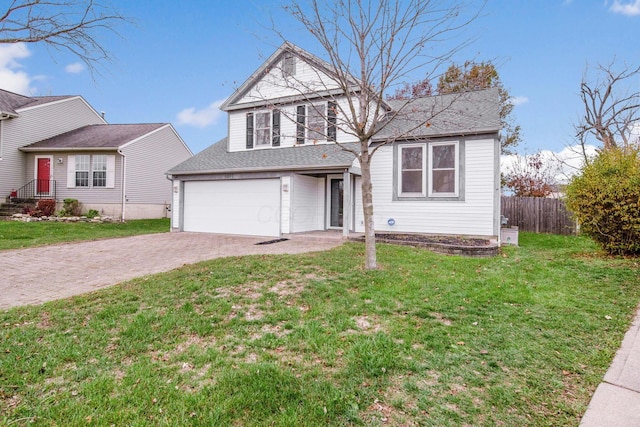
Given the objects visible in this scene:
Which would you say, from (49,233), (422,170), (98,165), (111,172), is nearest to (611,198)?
(422,170)

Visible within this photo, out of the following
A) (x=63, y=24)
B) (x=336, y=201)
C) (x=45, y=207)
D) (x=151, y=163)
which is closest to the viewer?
(x=63, y=24)

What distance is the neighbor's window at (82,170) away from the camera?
63.7 ft

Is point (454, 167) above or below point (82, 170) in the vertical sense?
below

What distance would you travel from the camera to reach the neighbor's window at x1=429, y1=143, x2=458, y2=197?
36.9 feet

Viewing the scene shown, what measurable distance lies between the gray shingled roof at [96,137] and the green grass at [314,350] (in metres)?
16.6

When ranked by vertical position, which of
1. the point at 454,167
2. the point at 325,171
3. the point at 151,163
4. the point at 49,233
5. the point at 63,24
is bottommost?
the point at 49,233

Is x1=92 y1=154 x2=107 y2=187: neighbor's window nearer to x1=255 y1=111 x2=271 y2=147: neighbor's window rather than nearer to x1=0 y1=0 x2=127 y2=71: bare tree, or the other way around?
x1=255 y1=111 x2=271 y2=147: neighbor's window

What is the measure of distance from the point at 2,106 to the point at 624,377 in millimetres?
25971

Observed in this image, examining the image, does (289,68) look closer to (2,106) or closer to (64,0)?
(64,0)

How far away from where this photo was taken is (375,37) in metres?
6.79

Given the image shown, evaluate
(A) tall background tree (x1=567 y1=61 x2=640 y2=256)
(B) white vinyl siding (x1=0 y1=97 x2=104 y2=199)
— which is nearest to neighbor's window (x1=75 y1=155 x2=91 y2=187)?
(B) white vinyl siding (x1=0 y1=97 x2=104 y2=199)

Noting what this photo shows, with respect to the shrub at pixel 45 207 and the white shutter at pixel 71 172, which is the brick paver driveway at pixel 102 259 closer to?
the shrub at pixel 45 207

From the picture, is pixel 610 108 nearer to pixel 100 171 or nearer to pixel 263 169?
pixel 263 169

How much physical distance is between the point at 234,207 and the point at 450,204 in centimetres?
788
